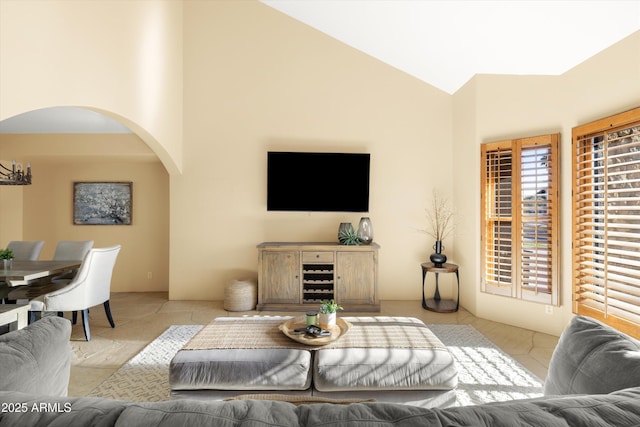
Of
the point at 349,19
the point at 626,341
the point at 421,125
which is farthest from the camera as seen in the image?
the point at 421,125

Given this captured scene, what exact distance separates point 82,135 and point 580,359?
5.92 m

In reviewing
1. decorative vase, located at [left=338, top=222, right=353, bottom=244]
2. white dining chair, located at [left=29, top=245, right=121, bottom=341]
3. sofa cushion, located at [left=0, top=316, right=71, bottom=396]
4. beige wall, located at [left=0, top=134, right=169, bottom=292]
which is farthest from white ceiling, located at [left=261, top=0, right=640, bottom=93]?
sofa cushion, located at [left=0, top=316, right=71, bottom=396]

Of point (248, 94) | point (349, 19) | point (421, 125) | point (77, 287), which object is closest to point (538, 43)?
point (421, 125)

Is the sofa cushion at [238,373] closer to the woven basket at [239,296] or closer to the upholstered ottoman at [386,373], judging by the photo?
the upholstered ottoman at [386,373]

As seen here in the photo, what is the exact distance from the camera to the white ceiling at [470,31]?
288 centimetres

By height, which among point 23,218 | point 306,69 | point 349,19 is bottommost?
point 23,218

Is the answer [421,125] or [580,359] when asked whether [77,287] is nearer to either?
[580,359]

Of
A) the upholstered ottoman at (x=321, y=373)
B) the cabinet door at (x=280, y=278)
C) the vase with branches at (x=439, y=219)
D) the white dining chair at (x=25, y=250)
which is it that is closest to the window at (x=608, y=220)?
the vase with branches at (x=439, y=219)

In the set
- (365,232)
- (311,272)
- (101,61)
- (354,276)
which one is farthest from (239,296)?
(101,61)

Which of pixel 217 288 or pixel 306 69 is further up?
pixel 306 69

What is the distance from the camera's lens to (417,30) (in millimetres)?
3941

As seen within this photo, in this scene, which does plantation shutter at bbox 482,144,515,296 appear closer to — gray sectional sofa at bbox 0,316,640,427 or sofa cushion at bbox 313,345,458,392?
sofa cushion at bbox 313,345,458,392

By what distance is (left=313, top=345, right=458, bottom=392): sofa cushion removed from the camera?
203 centimetres

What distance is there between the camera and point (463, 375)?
105 inches
